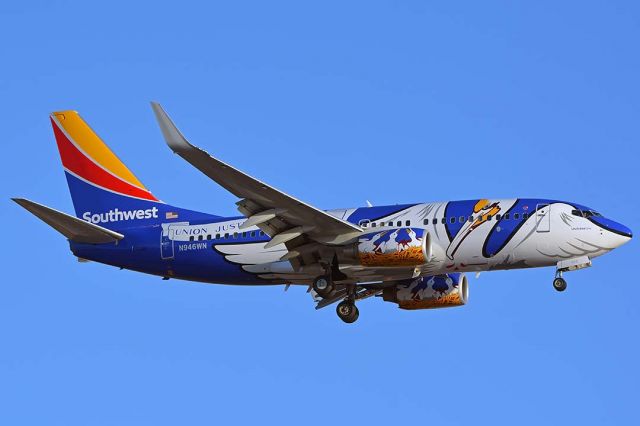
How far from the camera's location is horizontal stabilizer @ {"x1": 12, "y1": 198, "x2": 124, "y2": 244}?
52781 millimetres

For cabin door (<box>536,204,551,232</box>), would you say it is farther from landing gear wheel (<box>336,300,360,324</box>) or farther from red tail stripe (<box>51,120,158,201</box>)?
red tail stripe (<box>51,120,158,201</box>)

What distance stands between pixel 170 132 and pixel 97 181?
16030mm

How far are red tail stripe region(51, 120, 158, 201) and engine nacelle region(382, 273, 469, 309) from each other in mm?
11926

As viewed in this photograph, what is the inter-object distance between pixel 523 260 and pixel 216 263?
13.0m

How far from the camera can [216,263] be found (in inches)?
2194

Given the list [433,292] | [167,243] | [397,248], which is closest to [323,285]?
[397,248]

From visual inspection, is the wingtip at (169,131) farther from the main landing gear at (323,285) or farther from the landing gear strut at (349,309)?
the landing gear strut at (349,309)

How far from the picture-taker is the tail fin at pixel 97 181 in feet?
192

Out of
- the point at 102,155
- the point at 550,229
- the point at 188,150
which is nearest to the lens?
the point at 188,150

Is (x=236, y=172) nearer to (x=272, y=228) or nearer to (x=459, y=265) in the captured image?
(x=272, y=228)

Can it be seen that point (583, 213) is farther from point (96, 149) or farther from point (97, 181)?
point (96, 149)

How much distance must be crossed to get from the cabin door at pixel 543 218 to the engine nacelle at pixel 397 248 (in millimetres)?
4425

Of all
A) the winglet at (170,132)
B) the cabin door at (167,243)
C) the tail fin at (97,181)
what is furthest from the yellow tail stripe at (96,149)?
the winglet at (170,132)

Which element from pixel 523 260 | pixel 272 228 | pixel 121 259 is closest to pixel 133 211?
pixel 121 259
